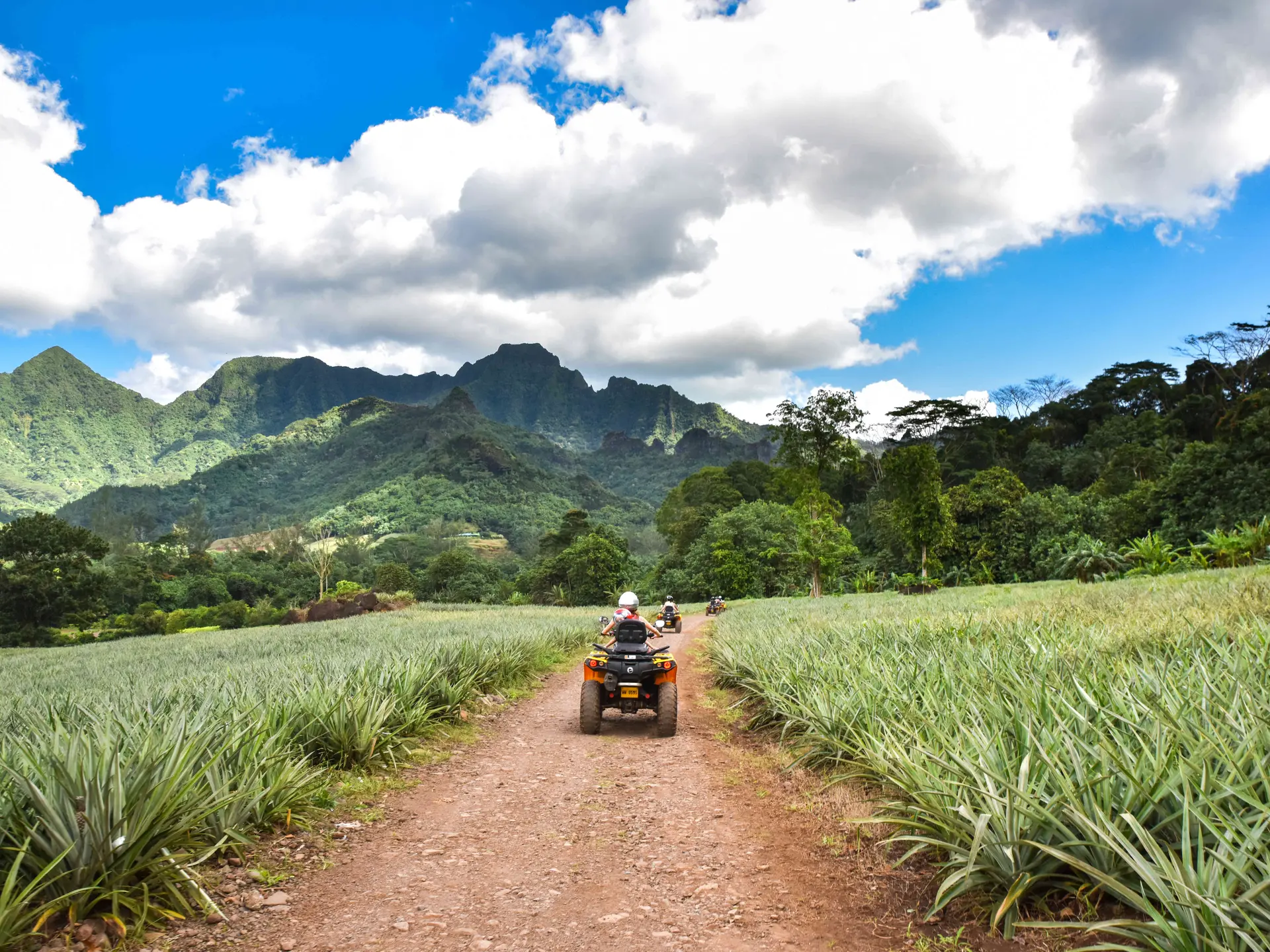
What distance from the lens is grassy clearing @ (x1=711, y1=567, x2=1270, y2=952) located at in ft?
8.13

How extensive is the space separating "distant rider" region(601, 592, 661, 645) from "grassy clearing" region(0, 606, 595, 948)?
6.93ft

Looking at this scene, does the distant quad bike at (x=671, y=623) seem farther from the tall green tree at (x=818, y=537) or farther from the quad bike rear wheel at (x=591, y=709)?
the tall green tree at (x=818, y=537)

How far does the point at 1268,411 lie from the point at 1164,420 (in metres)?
25.3

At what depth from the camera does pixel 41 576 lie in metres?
51.0

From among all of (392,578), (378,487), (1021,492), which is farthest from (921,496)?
(378,487)

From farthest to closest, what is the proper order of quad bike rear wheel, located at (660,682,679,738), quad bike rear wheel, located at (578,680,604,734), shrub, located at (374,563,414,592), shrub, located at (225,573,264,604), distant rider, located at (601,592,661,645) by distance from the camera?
shrub, located at (225,573,264,604) < shrub, located at (374,563,414,592) < distant rider, located at (601,592,661,645) < quad bike rear wheel, located at (578,680,604,734) < quad bike rear wheel, located at (660,682,679,738)

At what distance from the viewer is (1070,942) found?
2.81 metres

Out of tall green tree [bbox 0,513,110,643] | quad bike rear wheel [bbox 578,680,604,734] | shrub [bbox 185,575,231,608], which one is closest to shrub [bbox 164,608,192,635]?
tall green tree [bbox 0,513,110,643]

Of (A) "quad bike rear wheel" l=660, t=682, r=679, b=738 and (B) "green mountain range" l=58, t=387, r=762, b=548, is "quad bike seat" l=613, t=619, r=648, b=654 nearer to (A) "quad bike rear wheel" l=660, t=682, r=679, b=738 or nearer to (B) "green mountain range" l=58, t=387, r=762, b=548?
(A) "quad bike rear wheel" l=660, t=682, r=679, b=738

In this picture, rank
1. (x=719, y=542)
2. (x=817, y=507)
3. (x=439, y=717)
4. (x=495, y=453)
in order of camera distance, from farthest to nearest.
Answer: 1. (x=495, y=453)
2. (x=719, y=542)
3. (x=817, y=507)
4. (x=439, y=717)

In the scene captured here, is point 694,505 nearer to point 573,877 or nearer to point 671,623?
point 671,623

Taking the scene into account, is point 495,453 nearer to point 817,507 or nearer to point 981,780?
point 817,507

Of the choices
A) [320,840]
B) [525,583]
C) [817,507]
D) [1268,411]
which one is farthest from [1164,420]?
[320,840]

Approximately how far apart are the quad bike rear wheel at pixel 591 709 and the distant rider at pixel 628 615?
0.62m
